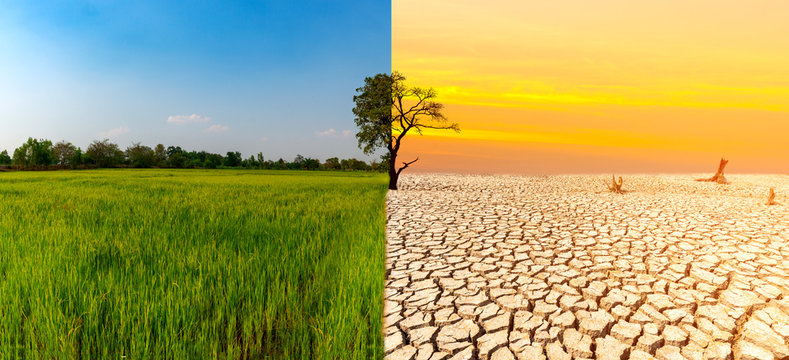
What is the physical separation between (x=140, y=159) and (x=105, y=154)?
28.1 ft

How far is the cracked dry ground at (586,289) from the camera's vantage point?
8.02ft

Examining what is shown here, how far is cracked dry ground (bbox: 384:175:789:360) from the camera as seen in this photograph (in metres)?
2.45

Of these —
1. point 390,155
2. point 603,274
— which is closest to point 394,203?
point 390,155

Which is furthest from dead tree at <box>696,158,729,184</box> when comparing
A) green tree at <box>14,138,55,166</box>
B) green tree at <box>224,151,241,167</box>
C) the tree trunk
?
green tree at <box>14,138,55,166</box>

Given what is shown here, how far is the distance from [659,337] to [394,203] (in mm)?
6860

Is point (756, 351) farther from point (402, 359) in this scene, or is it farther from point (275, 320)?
point (275, 320)

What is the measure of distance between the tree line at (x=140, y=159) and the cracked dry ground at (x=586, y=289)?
42453mm

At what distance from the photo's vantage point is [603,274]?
3.74m

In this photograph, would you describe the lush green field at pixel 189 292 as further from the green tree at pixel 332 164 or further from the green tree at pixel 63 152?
the green tree at pixel 63 152

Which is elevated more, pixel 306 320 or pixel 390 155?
pixel 390 155

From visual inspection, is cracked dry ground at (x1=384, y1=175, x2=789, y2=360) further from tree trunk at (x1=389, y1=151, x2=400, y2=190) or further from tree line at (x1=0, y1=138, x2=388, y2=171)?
tree line at (x1=0, y1=138, x2=388, y2=171)

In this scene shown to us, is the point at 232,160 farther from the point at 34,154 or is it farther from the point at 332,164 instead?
the point at 34,154

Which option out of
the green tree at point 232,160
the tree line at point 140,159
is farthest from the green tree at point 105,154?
the green tree at point 232,160

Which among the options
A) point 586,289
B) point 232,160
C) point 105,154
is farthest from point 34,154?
point 586,289
